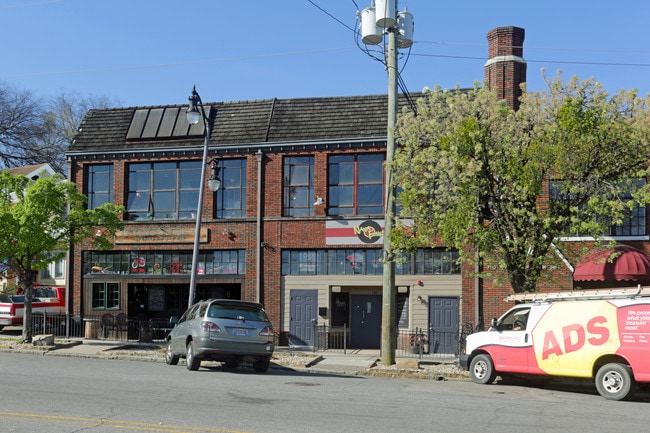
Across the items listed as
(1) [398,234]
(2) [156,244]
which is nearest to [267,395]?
(1) [398,234]

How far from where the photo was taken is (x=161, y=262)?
2798 centimetres

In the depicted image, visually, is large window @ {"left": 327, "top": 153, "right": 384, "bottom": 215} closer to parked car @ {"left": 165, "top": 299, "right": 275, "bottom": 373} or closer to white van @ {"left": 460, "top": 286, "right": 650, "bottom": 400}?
parked car @ {"left": 165, "top": 299, "right": 275, "bottom": 373}

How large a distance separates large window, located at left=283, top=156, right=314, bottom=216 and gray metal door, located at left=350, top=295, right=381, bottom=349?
371cm

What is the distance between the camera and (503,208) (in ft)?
58.4

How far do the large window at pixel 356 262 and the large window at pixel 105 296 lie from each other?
6926mm

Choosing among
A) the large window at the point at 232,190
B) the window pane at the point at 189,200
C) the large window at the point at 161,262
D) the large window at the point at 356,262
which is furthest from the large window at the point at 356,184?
the window pane at the point at 189,200

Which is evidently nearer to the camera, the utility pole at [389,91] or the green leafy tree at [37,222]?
the utility pole at [389,91]

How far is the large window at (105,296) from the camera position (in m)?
28.5

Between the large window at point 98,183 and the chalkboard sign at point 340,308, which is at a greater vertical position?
the large window at point 98,183

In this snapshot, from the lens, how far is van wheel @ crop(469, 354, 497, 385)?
1630 cm

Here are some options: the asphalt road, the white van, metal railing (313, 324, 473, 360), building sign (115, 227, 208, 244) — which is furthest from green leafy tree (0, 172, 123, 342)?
the white van

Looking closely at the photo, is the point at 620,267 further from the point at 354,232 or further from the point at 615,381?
the point at 354,232

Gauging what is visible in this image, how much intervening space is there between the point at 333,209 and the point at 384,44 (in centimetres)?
800

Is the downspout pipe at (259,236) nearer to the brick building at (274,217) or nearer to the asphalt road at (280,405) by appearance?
the brick building at (274,217)
